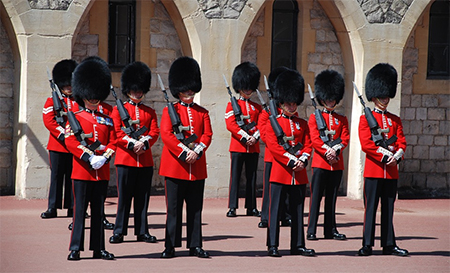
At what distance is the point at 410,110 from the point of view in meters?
10.1

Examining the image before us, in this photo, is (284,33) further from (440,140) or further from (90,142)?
(90,142)

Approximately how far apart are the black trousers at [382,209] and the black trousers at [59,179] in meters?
3.06

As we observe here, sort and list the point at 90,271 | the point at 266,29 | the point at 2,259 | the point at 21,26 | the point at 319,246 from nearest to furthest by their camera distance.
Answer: the point at 90,271 < the point at 2,259 < the point at 319,246 < the point at 21,26 < the point at 266,29

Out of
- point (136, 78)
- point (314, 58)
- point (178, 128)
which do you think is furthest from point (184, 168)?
point (314, 58)

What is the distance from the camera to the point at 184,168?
585 centimetres

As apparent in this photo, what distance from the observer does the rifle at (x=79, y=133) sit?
5.52m

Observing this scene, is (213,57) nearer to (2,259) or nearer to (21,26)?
(21,26)

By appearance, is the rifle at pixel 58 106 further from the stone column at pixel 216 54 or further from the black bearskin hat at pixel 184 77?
the stone column at pixel 216 54

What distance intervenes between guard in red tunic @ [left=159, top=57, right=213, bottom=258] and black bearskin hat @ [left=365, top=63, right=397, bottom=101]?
1.54m

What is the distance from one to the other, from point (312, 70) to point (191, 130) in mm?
4271

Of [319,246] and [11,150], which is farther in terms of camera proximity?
[11,150]

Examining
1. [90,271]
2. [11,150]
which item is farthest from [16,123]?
[90,271]

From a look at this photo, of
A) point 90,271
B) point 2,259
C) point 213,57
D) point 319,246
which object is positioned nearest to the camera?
point 90,271

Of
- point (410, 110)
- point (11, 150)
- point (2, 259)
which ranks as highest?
point (410, 110)
